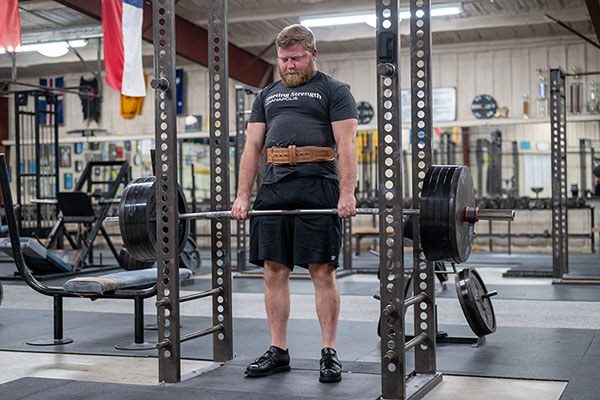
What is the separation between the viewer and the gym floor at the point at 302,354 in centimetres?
289

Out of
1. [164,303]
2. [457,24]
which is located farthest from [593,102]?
[164,303]

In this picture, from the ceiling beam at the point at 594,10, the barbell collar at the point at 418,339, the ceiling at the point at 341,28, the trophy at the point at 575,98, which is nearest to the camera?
the barbell collar at the point at 418,339

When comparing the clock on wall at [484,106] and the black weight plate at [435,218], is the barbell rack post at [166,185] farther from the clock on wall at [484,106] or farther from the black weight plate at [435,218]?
the clock on wall at [484,106]

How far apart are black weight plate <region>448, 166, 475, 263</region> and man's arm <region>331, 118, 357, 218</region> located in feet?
1.18

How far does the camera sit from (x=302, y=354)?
365 cm

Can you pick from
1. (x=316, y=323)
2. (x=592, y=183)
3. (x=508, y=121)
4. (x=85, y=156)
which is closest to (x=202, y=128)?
(x=85, y=156)

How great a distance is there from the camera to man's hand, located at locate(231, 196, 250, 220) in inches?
120

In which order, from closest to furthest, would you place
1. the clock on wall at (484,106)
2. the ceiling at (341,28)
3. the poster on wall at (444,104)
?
1. the ceiling at (341,28)
2. the clock on wall at (484,106)
3. the poster on wall at (444,104)

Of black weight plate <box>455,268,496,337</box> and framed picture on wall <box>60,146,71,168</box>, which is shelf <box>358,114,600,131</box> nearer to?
framed picture on wall <box>60,146,71,168</box>

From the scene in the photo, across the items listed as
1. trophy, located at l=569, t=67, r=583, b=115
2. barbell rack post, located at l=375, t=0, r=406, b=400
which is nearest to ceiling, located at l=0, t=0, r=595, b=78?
trophy, located at l=569, t=67, r=583, b=115

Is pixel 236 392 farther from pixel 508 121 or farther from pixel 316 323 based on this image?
pixel 508 121

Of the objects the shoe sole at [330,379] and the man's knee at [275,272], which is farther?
the man's knee at [275,272]

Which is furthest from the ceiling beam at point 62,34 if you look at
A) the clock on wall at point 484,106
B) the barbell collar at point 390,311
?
the barbell collar at point 390,311

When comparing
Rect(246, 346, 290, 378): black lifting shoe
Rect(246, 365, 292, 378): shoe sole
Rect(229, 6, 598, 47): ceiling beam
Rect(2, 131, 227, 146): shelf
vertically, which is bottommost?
Rect(246, 365, 292, 378): shoe sole
